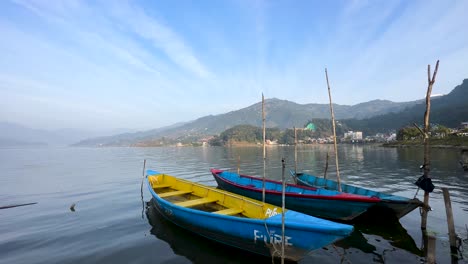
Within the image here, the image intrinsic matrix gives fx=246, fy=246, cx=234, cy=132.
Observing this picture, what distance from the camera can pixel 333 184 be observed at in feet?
60.0

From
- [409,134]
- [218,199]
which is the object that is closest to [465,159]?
[218,199]

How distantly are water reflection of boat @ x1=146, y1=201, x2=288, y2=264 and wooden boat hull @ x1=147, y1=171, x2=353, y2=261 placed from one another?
0.90 feet

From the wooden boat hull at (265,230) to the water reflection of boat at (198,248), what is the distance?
275 millimetres

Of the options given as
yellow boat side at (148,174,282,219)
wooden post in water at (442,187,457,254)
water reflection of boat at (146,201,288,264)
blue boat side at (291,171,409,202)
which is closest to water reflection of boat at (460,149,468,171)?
blue boat side at (291,171,409,202)

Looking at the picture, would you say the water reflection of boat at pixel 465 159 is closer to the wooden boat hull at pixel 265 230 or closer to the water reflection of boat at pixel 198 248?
the wooden boat hull at pixel 265 230

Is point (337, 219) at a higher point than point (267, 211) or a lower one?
lower

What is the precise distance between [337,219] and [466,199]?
39.5ft

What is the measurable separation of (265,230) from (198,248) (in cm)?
374

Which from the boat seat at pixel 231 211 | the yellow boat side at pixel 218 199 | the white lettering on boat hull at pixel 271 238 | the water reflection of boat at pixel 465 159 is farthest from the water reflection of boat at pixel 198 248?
the water reflection of boat at pixel 465 159

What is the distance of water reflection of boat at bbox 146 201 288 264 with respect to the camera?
9.11 m

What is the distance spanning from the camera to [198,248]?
10320 millimetres

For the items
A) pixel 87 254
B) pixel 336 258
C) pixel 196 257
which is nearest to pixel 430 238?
pixel 336 258

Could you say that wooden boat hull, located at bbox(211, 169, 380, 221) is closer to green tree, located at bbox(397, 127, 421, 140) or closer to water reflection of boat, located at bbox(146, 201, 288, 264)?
water reflection of boat, located at bbox(146, 201, 288, 264)

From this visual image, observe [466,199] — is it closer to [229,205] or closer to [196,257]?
[229,205]
